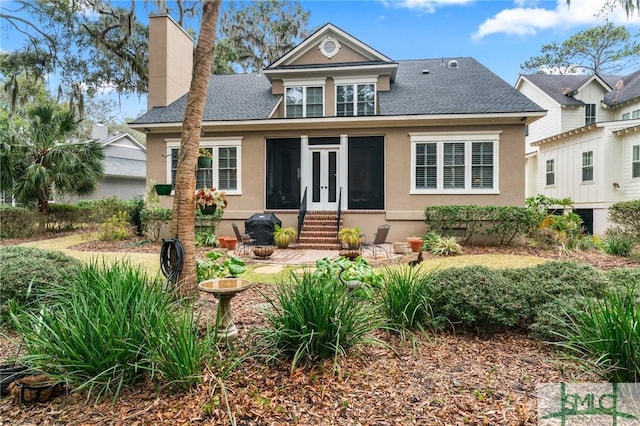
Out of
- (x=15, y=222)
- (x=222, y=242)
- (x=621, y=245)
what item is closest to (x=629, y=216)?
(x=621, y=245)

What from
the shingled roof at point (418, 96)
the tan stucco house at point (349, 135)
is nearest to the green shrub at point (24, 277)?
the tan stucco house at point (349, 135)

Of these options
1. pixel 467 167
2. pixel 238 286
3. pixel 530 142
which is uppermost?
pixel 530 142

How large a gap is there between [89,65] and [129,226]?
13805 millimetres

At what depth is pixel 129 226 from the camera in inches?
496

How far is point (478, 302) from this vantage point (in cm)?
371

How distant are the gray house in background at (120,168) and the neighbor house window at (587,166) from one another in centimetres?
2309

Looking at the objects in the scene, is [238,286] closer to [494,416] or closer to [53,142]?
[494,416]

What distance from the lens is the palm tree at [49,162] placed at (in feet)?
40.2

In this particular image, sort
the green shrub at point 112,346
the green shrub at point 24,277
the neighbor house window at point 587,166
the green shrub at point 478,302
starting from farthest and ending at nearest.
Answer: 1. the neighbor house window at point 587,166
2. the green shrub at point 24,277
3. the green shrub at point 478,302
4. the green shrub at point 112,346

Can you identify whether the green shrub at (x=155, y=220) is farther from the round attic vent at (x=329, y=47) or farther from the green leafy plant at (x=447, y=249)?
the green leafy plant at (x=447, y=249)

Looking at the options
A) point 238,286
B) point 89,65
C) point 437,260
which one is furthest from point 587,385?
point 89,65

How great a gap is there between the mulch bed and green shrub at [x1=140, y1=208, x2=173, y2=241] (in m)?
9.29

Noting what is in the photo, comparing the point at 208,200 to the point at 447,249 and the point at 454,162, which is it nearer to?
the point at 447,249

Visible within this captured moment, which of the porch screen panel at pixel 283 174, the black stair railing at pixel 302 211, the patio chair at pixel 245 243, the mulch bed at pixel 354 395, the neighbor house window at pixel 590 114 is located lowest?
the mulch bed at pixel 354 395
